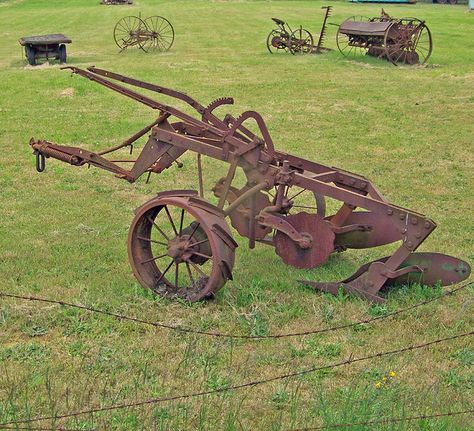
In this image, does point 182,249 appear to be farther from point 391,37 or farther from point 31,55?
point 391,37

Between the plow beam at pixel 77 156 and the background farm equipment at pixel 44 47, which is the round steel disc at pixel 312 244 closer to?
the plow beam at pixel 77 156

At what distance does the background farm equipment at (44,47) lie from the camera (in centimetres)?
1948

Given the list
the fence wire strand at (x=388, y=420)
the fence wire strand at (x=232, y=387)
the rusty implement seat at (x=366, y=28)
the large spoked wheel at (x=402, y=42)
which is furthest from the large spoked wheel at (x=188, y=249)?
the rusty implement seat at (x=366, y=28)

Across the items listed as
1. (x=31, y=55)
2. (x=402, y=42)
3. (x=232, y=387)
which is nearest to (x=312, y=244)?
(x=232, y=387)

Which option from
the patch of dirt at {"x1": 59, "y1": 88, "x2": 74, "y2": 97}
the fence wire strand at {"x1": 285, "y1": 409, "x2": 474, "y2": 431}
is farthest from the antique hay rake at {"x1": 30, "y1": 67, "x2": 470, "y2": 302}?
the patch of dirt at {"x1": 59, "y1": 88, "x2": 74, "y2": 97}

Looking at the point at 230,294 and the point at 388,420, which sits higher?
the point at 388,420

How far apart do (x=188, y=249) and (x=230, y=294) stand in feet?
1.61

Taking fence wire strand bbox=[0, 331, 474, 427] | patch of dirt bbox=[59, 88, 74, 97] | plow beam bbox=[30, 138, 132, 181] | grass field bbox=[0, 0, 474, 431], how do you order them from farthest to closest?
patch of dirt bbox=[59, 88, 74, 97], plow beam bbox=[30, 138, 132, 181], grass field bbox=[0, 0, 474, 431], fence wire strand bbox=[0, 331, 474, 427]

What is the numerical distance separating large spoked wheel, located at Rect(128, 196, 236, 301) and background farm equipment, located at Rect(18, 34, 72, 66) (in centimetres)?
1536

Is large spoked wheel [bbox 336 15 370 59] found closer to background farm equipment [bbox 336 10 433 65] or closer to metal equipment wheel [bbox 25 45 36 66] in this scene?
background farm equipment [bbox 336 10 433 65]

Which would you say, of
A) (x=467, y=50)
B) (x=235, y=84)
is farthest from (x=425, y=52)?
(x=235, y=84)

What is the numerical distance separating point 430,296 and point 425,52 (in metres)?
19.5

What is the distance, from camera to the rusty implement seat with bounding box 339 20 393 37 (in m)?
20.2

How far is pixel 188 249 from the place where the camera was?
5.48 m
